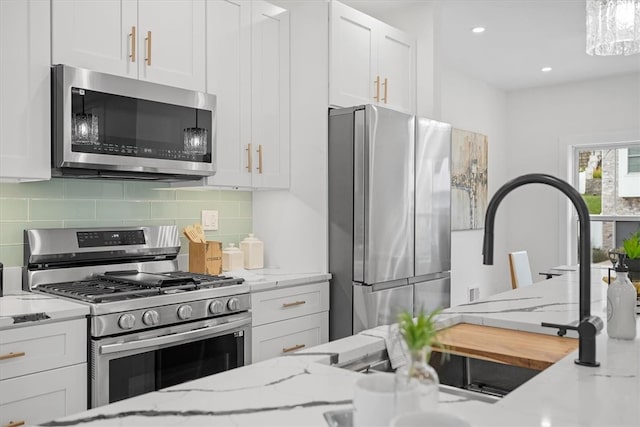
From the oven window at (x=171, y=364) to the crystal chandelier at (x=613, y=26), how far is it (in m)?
2.30

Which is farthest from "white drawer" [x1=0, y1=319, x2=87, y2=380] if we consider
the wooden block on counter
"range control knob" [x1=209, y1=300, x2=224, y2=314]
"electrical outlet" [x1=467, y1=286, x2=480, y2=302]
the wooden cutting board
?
"electrical outlet" [x1=467, y1=286, x2=480, y2=302]

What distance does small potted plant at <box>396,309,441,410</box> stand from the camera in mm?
679

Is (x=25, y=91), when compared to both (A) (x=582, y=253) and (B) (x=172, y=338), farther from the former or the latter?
(A) (x=582, y=253)

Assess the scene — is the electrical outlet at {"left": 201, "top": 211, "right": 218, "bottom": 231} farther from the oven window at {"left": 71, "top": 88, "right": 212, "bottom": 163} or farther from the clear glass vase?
the clear glass vase

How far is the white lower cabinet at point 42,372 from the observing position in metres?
1.83

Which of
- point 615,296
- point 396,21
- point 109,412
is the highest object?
point 396,21

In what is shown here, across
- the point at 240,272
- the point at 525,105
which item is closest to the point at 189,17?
the point at 240,272

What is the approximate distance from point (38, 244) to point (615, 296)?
227cm

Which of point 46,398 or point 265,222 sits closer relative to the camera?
point 46,398

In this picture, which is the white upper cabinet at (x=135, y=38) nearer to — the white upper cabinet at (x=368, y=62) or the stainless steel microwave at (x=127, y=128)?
the stainless steel microwave at (x=127, y=128)

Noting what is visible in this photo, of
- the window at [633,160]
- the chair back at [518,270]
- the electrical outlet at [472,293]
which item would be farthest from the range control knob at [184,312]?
the window at [633,160]

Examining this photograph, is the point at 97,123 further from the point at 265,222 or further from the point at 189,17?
the point at 265,222

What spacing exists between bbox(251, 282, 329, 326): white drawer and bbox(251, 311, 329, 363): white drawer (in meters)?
0.03

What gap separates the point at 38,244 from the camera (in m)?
2.47
